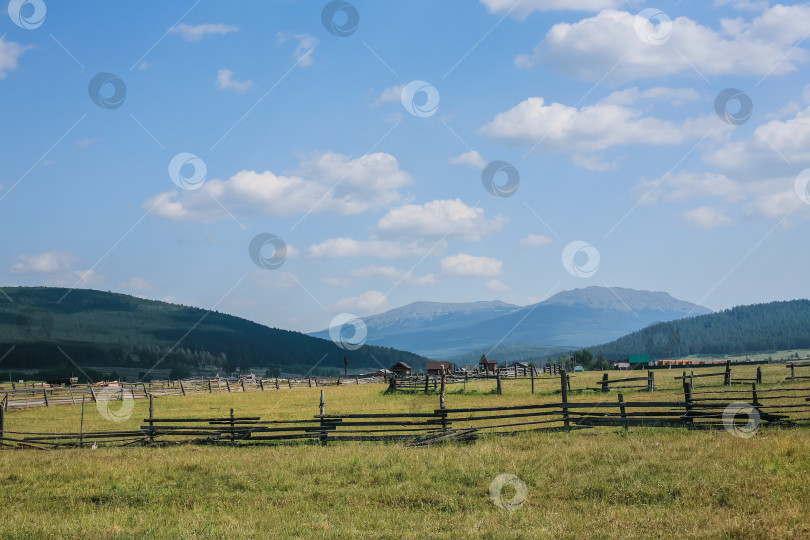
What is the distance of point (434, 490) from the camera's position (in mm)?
14016

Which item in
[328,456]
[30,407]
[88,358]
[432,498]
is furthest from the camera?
[88,358]

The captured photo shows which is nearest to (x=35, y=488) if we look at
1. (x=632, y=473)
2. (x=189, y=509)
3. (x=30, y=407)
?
(x=189, y=509)

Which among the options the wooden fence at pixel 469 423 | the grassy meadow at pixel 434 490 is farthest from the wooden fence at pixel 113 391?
the grassy meadow at pixel 434 490

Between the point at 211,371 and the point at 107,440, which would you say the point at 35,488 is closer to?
the point at 107,440

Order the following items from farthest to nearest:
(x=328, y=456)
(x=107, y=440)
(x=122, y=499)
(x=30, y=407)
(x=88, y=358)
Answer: (x=88, y=358)
(x=30, y=407)
(x=107, y=440)
(x=328, y=456)
(x=122, y=499)

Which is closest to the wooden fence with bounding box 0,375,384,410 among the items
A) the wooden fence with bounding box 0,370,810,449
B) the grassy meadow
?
the wooden fence with bounding box 0,370,810,449

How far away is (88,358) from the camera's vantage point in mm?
158375

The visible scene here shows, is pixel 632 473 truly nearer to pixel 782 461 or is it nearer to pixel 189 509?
pixel 782 461

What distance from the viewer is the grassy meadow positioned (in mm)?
11266

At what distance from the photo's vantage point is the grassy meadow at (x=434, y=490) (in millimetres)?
11266

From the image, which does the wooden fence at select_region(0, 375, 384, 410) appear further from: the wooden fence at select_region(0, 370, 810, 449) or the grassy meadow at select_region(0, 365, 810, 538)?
the grassy meadow at select_region(0, 365, 810, 538)

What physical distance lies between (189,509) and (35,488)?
5.33 metres

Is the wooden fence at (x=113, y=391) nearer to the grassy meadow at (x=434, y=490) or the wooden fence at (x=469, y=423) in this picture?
the wooden fence at (x=469, y=423)

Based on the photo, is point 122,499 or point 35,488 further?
point 35,488
